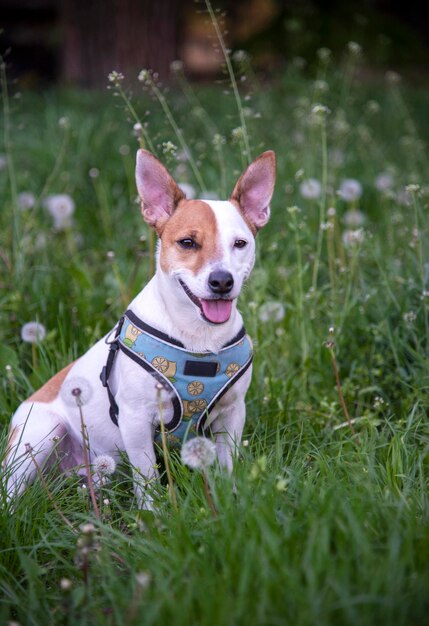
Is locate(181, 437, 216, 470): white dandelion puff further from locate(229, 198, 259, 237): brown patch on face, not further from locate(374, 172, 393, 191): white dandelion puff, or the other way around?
locate(374, 172, 393, 191): white dandelion puff

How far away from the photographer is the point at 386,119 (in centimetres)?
782

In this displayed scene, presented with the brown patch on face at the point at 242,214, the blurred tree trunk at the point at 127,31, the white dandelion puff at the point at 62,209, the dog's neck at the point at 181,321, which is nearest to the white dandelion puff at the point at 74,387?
the dog's neck at the point at 181,321

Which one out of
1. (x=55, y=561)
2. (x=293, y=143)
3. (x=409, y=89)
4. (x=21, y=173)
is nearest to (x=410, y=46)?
(x=409, y=89)

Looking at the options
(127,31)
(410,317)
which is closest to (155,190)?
(410,317)

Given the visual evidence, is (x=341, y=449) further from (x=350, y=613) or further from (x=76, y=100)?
(x=76, y=100)

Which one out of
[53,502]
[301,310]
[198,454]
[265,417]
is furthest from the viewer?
[301,310]

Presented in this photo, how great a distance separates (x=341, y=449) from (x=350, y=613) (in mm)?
1077

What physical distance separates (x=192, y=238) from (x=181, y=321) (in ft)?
1.02

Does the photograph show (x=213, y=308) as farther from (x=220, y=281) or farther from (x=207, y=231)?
(x=207, y=231)

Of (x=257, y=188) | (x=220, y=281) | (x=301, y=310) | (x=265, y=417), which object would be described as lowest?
(x=265, y=417)

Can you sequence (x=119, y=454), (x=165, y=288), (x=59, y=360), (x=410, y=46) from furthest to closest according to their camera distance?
1. (x=410, y=46)
2. (x=59, y=360)
3. (x=119, y=454)
4. (x=165, y=288)

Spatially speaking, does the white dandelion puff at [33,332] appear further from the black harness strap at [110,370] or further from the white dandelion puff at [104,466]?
the white dandelion puff at [104,466]

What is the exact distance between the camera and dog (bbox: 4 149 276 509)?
→ 8.40ft

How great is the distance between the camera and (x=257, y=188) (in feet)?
9.38
